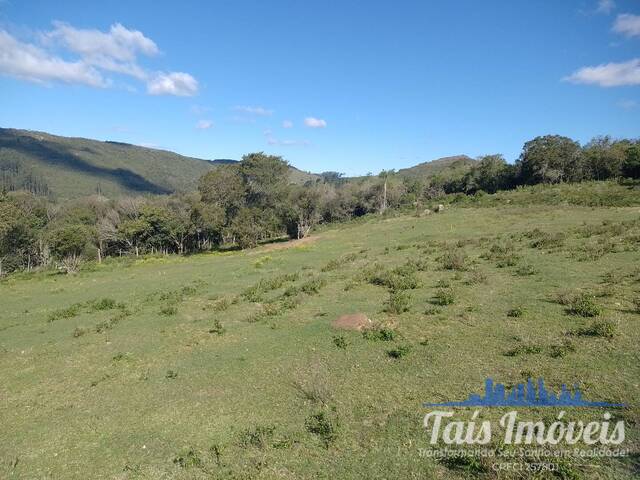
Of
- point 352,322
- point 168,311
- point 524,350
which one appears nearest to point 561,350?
point 524,350

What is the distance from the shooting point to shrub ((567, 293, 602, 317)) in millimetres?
12280

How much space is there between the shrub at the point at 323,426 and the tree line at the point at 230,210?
189 feet

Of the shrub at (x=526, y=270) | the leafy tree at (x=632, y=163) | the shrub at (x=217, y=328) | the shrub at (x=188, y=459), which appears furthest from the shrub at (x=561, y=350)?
the leafy tree at (x=632, y=163)

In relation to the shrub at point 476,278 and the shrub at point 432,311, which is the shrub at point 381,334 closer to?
the shrub at point 432,311

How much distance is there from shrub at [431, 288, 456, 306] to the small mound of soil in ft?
10.4

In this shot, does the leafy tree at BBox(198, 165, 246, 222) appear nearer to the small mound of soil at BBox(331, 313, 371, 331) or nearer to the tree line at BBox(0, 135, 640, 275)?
the tree line at BBox(0, 135, 640, 275)

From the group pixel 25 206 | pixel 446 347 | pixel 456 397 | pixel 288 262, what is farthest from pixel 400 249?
pixel 25 206

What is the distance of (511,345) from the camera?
1112 centimetres

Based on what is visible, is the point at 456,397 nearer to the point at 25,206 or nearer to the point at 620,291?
the point at 620,291

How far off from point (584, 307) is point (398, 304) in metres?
6.24

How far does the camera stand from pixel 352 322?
14.9m

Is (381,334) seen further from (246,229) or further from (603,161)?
(603,161)

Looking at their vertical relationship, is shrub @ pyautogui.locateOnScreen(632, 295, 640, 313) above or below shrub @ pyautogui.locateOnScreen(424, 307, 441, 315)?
above

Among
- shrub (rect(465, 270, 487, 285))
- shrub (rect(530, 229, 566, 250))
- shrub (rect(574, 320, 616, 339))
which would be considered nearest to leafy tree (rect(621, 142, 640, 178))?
shrub (rect(530, 229, 566, 250))
